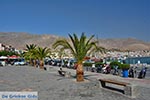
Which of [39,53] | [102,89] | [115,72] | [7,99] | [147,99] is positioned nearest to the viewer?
[7,99]

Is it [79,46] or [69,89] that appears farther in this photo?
[79,46]

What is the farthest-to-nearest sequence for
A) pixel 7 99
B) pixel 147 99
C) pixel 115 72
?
pixel 115 72 < pixel 147 99 < pixel 7 99

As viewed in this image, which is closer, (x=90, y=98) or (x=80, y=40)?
(x=90, y=98)

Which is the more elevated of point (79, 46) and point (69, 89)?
point (79, 46)

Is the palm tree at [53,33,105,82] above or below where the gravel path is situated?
above

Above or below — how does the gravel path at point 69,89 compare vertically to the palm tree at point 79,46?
below

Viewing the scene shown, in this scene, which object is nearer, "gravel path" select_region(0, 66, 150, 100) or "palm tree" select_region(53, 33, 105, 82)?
"gravel path" select_region(0, 66, 150, 100)

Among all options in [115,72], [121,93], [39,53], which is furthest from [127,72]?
[39,53]

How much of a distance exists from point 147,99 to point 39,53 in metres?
44.3

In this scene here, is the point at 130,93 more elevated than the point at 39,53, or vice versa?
the point at 39,53

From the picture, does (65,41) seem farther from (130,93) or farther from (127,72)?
(130,93)

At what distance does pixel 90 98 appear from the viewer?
44.1ft

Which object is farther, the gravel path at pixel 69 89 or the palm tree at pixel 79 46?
the palm tree at pixel 79 46

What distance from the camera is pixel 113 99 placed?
42.4 ft
